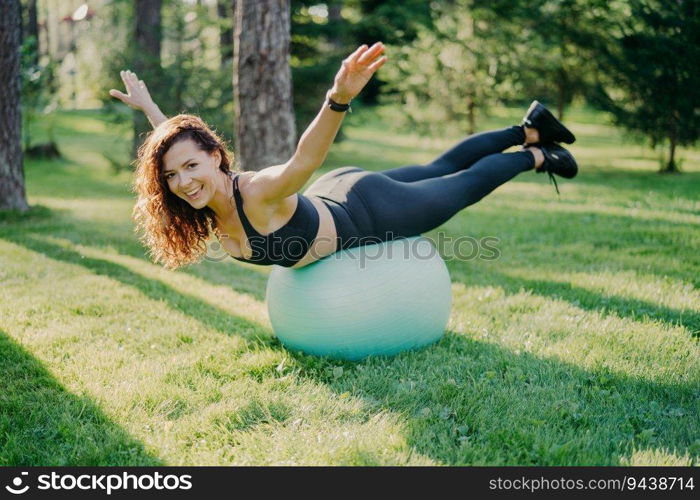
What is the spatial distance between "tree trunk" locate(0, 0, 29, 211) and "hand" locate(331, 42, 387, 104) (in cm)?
716

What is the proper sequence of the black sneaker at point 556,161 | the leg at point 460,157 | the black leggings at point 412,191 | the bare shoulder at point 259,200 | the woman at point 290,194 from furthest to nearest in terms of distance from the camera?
1. the black sneaker at point 556,161
2. the leg at point 460,157
3. the black leggings at point 412,191
4. the bare shoulder at point 259,200
5. the woman at point 290,194

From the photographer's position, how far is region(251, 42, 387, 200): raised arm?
2996 mm

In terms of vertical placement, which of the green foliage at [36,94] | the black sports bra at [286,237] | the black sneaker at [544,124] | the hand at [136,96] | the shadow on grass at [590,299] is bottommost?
the shadow on grass at [590,299]

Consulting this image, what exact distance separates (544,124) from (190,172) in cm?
313

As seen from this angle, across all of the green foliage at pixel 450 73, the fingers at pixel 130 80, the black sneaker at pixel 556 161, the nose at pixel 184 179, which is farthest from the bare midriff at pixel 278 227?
the green foliage at pixel 450 73

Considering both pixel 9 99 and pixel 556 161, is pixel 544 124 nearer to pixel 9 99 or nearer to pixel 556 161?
pixel 556 161

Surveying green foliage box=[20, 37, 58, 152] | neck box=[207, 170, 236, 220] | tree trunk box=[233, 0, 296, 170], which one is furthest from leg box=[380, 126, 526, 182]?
green foliage box=[20, 37, 58, 152]

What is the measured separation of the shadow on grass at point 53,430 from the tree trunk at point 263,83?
15.6 ft

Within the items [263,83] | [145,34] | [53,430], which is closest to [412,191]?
[53,430]

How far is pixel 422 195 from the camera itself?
4.43 m

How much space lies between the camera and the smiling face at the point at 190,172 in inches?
145

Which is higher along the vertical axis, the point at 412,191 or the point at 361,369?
the point at 412,191

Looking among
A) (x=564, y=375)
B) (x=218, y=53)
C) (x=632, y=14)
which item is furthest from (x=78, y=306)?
(x=632, y=14)

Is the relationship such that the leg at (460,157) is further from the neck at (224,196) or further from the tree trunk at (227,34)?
the tree trunk at (227,34)
